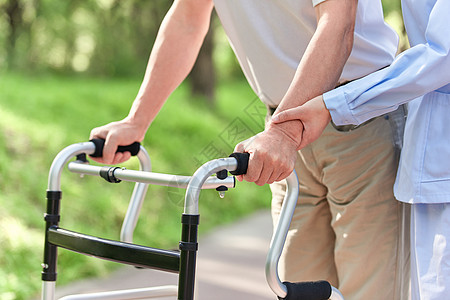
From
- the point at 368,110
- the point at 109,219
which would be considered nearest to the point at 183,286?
the point at 368,110

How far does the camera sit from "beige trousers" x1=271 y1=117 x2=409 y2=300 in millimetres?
1909

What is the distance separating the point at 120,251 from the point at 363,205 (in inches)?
29.7

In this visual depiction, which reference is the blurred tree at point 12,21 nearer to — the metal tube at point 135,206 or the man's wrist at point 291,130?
the metal tube at point 135,206

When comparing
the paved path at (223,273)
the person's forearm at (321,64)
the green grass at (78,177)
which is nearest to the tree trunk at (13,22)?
the green grass at (78,177)

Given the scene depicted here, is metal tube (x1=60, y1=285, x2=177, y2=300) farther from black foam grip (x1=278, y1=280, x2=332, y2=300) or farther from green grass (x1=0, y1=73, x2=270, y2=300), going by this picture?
black foam grip (x1=278, y1=280, x2=332, y2=300)

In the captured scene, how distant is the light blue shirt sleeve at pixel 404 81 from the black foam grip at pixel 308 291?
1.35 ft

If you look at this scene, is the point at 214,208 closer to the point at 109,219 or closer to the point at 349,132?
the point at 109,219

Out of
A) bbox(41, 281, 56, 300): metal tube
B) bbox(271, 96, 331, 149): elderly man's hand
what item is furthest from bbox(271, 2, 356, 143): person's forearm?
bbox(41, 281, 56, 300): metal tube

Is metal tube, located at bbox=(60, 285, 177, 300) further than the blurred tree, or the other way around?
the blurred tree

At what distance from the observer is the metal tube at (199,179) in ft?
4.66

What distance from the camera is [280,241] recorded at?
5.16ft

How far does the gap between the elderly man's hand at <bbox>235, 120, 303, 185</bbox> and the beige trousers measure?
44 cm

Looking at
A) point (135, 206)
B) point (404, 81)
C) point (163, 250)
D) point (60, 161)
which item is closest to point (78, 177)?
point (135, 206)

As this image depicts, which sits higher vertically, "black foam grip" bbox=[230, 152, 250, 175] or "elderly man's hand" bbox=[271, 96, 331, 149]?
"elderly man's hand" bbox=[271, 96, 331, 149]
